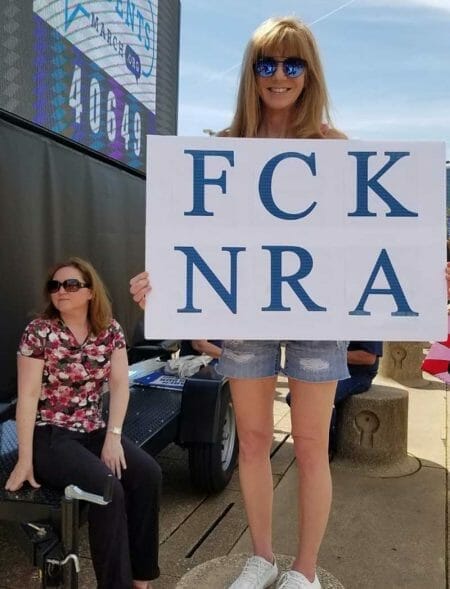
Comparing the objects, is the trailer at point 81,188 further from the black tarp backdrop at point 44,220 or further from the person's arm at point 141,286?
the person's arm at point 141,286

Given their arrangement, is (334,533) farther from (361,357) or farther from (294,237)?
(294,237)

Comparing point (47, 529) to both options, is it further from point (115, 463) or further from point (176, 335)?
point (176, 335)

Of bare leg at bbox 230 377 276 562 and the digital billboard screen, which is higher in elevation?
the digital billboard screen

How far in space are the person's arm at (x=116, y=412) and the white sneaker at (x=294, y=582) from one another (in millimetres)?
683

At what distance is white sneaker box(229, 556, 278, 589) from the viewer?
2092 millimetres

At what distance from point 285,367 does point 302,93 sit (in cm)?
89

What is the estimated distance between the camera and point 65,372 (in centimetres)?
232

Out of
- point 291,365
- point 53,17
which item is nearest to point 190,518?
point 291,365

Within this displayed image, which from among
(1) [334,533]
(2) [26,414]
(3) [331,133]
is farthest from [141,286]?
(1) [334,533]

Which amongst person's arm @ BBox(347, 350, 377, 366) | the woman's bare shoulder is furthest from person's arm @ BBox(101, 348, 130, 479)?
person's arm @ BBox(347, 350, 377, 366)

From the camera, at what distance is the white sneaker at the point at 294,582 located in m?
2.02

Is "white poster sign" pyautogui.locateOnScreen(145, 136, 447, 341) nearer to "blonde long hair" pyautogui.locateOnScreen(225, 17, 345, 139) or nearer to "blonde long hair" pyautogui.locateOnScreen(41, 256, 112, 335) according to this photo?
"blonde long hair" pyautogui.locateOnScreen(225, 17, 345, 139)

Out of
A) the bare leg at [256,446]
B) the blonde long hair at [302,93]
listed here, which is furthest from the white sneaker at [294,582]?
the blonde long hair at [302,93]

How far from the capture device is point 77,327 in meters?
2.41
